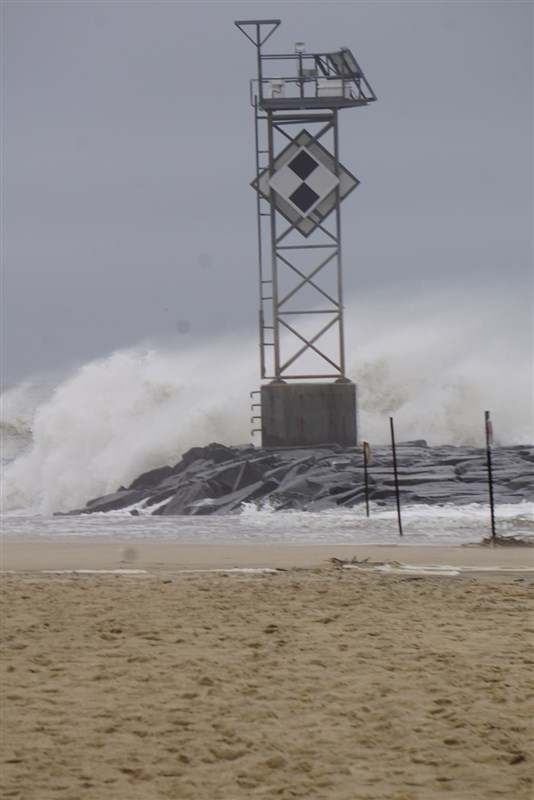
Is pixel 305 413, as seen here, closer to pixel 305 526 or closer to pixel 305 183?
pixel 305 183

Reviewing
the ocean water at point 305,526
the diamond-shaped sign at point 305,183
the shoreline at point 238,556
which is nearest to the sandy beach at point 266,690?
the shoreline at point 238,556

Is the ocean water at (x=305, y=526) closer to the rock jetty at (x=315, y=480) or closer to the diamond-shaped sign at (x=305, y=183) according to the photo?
the rock jetty at (x=315, y=480)

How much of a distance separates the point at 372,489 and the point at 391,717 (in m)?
15.5

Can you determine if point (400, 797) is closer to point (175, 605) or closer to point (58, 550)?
point (175, 605)

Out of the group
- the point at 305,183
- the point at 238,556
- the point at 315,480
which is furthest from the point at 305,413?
the point at 238,556

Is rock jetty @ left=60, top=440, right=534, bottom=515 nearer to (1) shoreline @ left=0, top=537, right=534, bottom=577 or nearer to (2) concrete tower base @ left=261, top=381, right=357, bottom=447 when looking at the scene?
(2) concrete tower base @ left=261, top=381, right=357, bottom=447

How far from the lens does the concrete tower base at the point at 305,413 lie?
2656 cm


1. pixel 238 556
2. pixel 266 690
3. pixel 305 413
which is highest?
pixel 305 413

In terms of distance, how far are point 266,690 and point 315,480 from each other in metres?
16.4

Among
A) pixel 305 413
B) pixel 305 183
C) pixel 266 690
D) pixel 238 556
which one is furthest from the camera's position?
pixel 305 183

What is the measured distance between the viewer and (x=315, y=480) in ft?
75.7

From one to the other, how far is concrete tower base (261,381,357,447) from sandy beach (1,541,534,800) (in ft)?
52.6

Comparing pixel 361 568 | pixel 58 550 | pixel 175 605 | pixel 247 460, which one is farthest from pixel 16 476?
pixel 175 605

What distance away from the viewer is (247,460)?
2516cm
